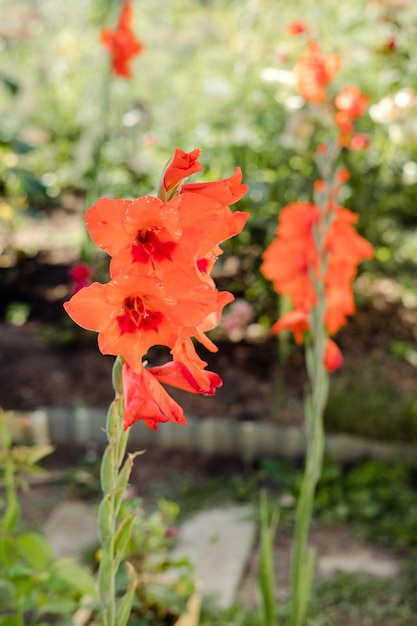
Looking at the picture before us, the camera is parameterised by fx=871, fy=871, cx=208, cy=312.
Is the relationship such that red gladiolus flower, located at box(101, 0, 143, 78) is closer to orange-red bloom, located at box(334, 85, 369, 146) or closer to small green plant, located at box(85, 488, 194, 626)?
orange-red bloom, located at box(334, 85, 369, 146)

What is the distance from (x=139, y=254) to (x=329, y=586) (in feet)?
6.58

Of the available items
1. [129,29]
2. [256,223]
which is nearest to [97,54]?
[129,29]

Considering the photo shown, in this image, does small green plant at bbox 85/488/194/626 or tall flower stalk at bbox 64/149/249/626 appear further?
small green plant at bbox 85/488/194/626

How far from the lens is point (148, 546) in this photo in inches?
79.4

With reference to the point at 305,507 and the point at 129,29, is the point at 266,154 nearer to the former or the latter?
the point at 129,29

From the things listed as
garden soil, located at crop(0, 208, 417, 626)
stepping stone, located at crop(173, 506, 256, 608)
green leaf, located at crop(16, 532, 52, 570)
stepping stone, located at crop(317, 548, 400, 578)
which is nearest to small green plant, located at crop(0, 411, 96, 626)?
green leaf, located at crop(16, 532, 52, 570)

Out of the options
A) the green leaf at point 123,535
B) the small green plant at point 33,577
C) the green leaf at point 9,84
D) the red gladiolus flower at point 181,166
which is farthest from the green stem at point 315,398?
the green leaf at point 9,84

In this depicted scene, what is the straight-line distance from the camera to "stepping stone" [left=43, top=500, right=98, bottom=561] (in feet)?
9.12

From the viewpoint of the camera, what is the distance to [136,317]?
33.9 inches

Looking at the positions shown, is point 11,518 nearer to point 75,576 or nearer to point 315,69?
point 75,576

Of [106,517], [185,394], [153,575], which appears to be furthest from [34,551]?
[185,394]

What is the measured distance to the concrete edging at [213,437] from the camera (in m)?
3.28

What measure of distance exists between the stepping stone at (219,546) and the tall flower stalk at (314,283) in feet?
2.15

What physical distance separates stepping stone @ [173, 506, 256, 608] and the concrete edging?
384 mm
